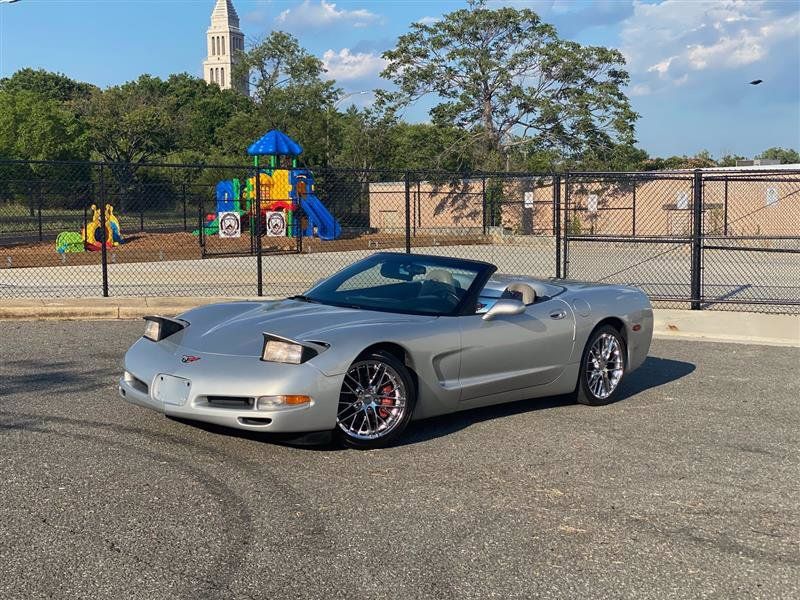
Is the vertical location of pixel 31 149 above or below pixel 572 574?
above

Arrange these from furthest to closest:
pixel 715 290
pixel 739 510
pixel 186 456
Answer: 1. pixel 715 290
2. pixel 186 456
3. pixel 739 510

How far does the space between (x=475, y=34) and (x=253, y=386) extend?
125 ft

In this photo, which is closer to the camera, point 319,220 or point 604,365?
point 604,365

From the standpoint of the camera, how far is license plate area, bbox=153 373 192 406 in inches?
211

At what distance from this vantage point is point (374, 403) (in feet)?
18.5

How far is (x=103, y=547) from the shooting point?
3926 millimetres

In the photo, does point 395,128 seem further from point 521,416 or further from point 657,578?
point 657,578

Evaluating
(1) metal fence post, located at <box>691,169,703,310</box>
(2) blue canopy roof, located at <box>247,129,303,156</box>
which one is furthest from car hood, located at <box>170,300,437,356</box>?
(2) blue canopy roof, located at <box>247,129,303,156</box>

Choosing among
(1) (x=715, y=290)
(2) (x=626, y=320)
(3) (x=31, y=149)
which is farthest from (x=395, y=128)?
(2) (x=626, y=320)

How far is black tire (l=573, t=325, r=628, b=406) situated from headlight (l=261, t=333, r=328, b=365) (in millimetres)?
2489

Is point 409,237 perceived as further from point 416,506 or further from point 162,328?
point 416,506

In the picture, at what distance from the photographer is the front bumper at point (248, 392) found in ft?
17.1

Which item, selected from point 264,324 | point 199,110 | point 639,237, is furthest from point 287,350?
point 199,110

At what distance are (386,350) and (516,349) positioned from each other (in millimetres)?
1157
